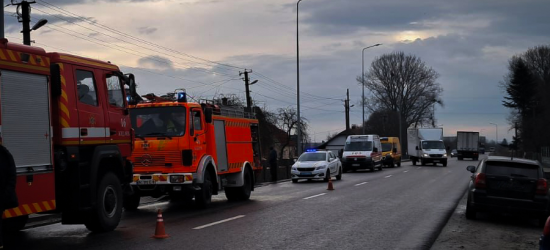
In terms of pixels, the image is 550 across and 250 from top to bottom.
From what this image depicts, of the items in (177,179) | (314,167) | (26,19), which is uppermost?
(26,19)

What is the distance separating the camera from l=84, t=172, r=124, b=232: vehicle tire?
10242 millimetres

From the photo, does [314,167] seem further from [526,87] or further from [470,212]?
[526,87]

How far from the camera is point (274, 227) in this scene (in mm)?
11688

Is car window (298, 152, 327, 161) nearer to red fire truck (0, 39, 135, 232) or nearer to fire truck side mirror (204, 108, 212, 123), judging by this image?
fire truck side mirror (204, 108, 212, 123)

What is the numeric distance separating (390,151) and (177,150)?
36298 millimetres

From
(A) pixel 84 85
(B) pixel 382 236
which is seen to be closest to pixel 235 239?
(B) pixel 382 236

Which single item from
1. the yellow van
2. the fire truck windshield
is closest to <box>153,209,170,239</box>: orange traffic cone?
the fire truck windshield

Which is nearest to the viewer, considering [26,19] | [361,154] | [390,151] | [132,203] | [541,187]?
[541,187]

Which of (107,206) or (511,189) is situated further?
(511,189)

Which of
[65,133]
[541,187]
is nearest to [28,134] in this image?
[65,133]

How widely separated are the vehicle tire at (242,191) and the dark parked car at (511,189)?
6825 millimetres

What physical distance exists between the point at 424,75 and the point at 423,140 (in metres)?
33.9

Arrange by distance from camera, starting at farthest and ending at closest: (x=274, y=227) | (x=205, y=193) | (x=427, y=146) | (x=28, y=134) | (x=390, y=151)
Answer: (x=427, y=146), (x=390, y=151), (x=205, y=193), (x=274, y=227), (x=28, y=134)

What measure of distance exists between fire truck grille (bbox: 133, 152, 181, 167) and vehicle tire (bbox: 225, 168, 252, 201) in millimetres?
3638
